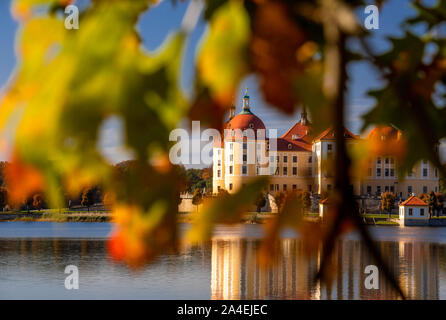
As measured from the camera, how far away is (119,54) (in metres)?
0.18

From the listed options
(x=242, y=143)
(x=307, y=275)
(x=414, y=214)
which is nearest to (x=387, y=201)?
(x=414, y=214)

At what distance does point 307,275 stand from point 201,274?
234cm

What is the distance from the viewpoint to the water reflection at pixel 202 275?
923cm

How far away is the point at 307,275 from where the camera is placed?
10820 millimetres

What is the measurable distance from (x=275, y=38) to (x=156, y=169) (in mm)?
69

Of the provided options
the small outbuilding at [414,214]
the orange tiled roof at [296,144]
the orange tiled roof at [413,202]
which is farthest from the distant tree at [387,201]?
the orange tiled roof at [296,144]

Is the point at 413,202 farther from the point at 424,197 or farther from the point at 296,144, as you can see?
the point at 296,144

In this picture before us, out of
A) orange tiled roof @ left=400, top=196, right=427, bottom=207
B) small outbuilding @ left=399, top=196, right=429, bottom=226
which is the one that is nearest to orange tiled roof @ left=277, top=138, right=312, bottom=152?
orange tiled roof @ left=400, top=196, right=427, bottom=207

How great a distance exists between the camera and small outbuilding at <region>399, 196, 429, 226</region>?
23.6 meters

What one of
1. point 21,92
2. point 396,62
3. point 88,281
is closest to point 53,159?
point 21,92

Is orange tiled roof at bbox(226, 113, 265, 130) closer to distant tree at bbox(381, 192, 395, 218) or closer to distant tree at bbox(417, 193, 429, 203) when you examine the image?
distant tree at bbox(381, 192, 395, 218)

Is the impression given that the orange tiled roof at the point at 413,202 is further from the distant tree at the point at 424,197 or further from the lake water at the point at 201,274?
the lake water at the point at 201,274
